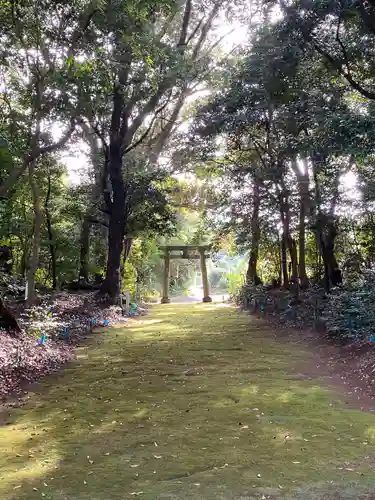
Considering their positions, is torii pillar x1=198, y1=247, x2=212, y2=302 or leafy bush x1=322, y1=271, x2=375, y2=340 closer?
leafy bush x1=322, y1=271, x2=375, y2=340

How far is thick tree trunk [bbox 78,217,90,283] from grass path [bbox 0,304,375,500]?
1002 cm

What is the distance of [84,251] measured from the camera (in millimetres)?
17203

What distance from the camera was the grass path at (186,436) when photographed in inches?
123

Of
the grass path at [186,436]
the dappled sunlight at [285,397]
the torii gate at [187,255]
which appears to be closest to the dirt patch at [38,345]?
the grass path at [186,436]

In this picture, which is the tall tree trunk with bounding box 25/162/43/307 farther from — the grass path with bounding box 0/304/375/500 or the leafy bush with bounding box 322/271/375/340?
the leafy bush with bounding box 322/271/375/340

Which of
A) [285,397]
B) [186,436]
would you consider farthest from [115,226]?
[186,436]

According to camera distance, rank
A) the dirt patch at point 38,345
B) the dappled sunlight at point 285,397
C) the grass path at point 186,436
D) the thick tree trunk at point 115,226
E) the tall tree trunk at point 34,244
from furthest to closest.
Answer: the thick tree trunk at point 115,226
the tall tree trunk at point 34,244
the dirt patch at point 38,345
the dappled sunlight at point 285,397
the grass path at point 186,436

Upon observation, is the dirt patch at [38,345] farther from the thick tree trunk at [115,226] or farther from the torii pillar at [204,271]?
the torii pillar at [204,271]

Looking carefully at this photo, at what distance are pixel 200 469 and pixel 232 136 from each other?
35.1 feet

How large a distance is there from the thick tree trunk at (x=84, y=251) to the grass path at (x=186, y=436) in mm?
10017

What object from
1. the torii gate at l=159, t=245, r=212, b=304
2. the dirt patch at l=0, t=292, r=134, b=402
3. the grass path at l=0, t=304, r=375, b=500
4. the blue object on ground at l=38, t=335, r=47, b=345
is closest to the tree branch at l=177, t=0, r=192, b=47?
the dirt patch at l=0, t=292, r=134, b=402

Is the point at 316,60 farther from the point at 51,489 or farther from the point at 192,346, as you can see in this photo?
the point at 51,489

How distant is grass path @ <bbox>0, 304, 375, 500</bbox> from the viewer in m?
3.12

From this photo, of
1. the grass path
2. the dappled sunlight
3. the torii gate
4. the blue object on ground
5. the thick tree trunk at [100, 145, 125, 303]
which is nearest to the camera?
the grass path
